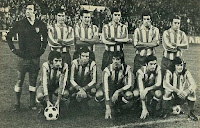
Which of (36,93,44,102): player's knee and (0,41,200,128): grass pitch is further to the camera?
(36,93,44,102): player's knee

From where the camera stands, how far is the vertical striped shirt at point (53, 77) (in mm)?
2576

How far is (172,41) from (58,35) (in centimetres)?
112

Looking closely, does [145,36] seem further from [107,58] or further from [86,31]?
[86,31]

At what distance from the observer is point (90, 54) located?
2.74 meters

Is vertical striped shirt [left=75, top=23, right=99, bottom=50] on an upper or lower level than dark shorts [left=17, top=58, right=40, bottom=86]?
upper

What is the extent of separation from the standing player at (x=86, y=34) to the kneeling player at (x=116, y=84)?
0.72ft

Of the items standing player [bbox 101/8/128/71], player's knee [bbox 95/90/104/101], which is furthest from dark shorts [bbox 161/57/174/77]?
player's knee [bbox 95/90/104/101]

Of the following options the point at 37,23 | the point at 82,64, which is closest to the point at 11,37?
the point at 37,23

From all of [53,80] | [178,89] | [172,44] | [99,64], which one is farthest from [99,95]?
[172,44]

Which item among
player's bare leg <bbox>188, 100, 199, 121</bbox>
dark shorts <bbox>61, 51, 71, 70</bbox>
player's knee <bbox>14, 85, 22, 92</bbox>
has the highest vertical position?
dark shorts <bbox>61, 51, 71, 70</bbox>

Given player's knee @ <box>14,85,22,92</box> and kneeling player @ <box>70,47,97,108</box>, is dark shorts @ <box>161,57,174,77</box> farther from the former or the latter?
player's knee @ <box>14,85,22,92</box>

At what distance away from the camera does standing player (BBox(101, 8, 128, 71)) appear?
2773 millimetres

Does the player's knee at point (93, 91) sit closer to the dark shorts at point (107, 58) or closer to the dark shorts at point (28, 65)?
the dark shorts at point (107, 58)

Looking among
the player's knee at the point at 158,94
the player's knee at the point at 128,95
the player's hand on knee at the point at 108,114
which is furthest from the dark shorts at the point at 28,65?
the player's knee at the point at 158,94
